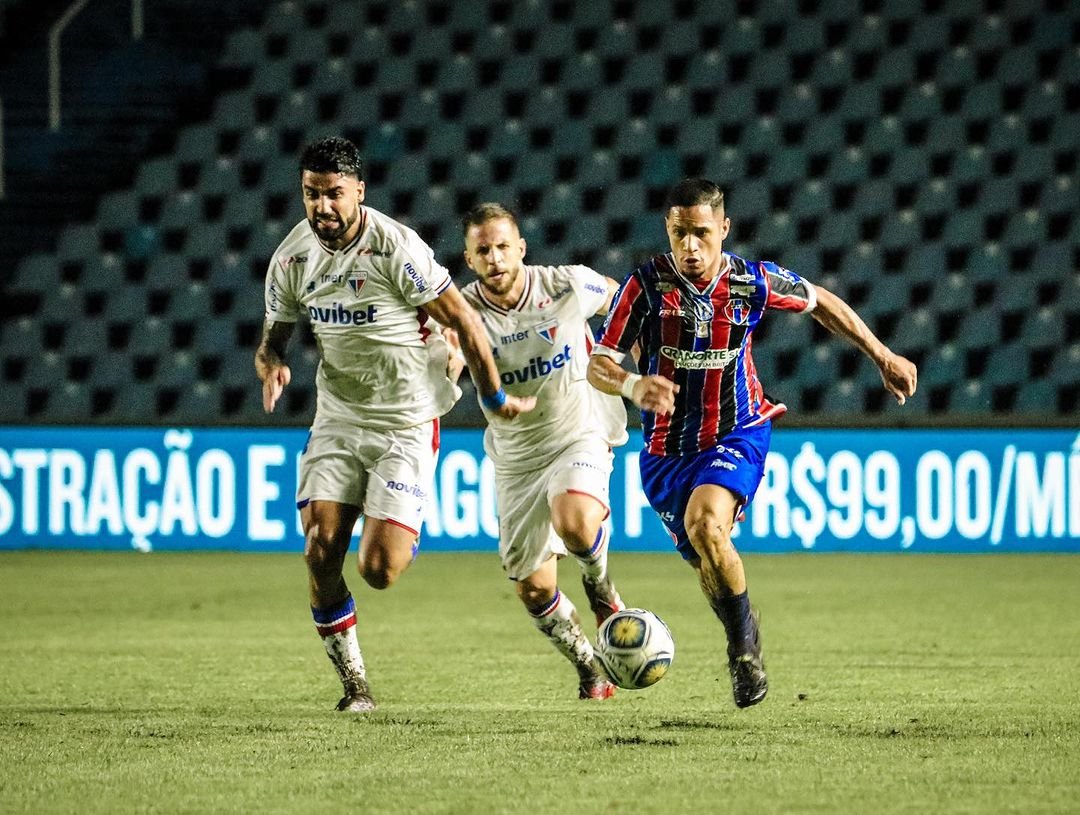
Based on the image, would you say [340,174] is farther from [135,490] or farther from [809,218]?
[809,218]

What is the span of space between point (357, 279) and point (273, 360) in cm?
40

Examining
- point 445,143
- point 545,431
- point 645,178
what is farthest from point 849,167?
point 545,431

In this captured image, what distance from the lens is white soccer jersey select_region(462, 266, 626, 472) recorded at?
600 centimetres

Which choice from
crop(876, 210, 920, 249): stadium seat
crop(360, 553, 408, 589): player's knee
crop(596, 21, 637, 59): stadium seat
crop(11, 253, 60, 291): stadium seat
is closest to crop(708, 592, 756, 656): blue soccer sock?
crop(360, 553, 408, 589): player's knee

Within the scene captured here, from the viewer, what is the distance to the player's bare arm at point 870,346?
5.35 metres

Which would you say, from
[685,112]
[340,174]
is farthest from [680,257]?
[685,112]

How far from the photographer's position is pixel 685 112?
13.3 m

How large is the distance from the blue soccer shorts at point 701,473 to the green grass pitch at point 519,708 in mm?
621

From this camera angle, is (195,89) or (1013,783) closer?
(1013,783)

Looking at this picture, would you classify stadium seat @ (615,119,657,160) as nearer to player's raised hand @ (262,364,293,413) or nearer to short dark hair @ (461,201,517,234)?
short dark hair @ (461,201,517,234)

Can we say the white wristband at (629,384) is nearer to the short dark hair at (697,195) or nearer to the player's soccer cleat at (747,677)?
the short dark hair at (697,195)

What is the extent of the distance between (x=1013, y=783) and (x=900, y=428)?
7.06 m

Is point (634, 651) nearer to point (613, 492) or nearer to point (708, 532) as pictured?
point (708, 532)

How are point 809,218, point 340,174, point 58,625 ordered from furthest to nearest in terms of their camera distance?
1. point 809,218
2. point 58,625
3. point 340,174
